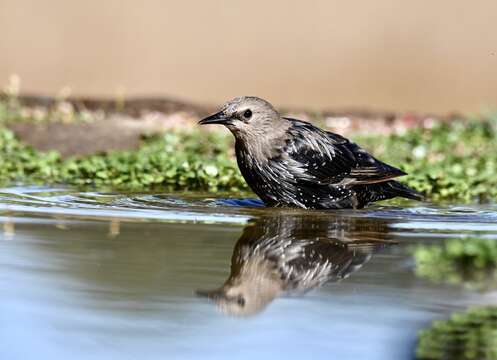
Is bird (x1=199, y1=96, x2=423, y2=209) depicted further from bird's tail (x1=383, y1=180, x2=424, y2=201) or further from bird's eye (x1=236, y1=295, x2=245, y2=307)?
bird's eye (x1=236, y1=295, x2=245, y2=307)

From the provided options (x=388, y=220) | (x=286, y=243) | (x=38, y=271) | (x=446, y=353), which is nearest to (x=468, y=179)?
(x=388, y=220)

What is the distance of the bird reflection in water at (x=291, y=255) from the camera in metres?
4.65

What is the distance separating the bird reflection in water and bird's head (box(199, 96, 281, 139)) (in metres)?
0.95


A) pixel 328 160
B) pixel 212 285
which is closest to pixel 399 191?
pixel 328 160

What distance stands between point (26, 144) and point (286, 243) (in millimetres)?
7095

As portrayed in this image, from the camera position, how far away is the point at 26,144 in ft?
42.1

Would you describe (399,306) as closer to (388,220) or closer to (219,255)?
(219,255)

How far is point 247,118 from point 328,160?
0.75 meters

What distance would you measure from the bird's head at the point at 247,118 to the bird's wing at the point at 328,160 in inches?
9.0

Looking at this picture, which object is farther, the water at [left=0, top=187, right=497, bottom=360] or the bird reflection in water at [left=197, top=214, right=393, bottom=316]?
the bird reflection in water at [left=197, top=214, right=393, bottom=316]

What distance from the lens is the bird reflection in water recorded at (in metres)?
4.65

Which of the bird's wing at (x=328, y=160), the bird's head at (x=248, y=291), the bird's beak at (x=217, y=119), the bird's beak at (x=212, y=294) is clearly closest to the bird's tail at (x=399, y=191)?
the bird's wing at (x=328, y=160)

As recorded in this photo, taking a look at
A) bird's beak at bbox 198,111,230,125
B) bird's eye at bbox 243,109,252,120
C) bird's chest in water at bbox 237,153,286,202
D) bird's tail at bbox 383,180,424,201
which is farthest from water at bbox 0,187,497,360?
bird's tail at bbox 383,180,424,201

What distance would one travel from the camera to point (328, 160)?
29.3 feet
